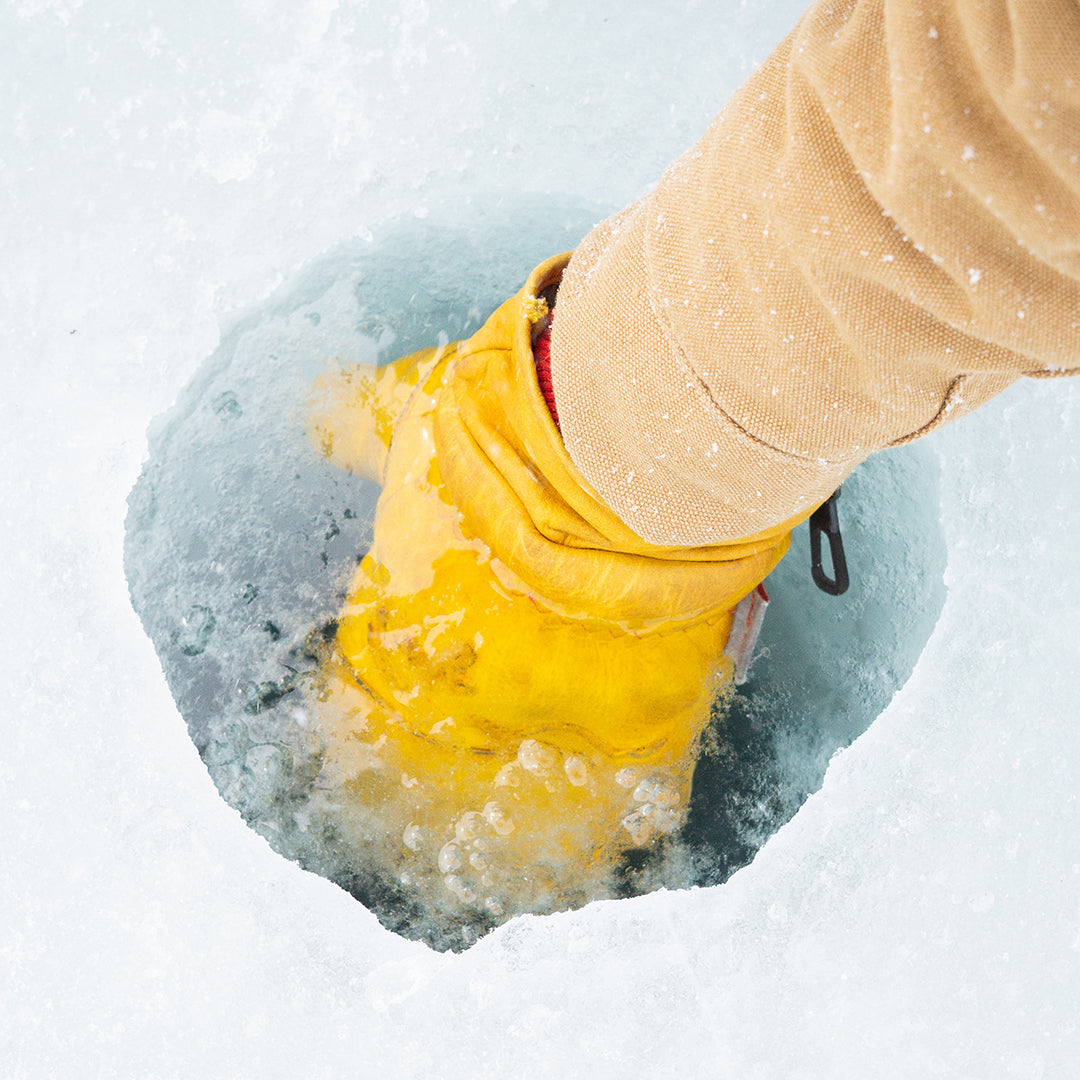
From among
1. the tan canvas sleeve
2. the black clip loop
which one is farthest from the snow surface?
the tan canvas sleeve

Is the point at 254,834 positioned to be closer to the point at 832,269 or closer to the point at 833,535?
the point at 833,535

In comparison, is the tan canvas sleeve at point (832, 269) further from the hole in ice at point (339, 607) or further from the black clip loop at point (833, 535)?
the hole in ice at point (339, 607)

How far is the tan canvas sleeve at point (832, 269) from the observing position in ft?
1.16

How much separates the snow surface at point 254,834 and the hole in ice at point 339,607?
0.05 meters

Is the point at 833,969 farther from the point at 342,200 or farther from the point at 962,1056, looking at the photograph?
the point at 342,200

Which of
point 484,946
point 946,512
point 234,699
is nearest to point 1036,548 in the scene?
point 946,512

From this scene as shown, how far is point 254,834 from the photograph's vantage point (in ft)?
3.77

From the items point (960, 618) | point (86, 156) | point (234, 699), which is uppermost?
point (86, 156)

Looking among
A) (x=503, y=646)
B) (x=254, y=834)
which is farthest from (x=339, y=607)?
(x=254, y=834)

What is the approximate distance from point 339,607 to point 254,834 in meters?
0.36

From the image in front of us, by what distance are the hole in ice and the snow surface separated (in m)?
0.05

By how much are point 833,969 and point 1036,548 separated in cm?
64

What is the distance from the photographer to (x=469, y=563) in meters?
→ 0.91

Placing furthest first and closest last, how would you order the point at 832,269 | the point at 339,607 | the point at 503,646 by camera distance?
the point at 339,607, the point at 503,646, the point at 832,269
